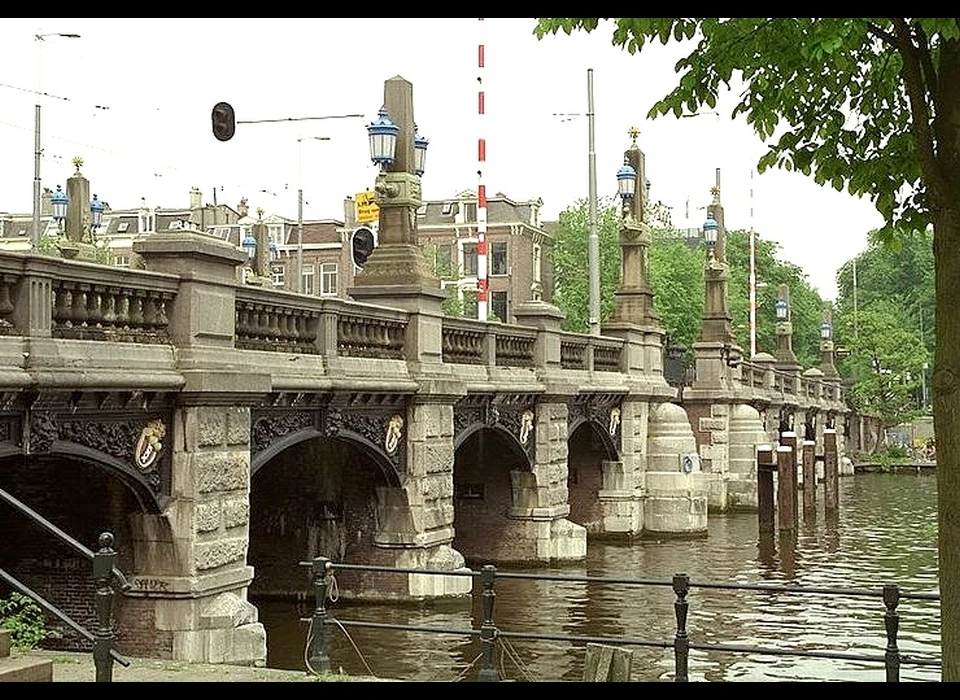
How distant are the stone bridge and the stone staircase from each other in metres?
4.09

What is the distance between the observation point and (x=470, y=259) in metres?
77.8

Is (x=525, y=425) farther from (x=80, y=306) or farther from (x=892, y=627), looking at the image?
(x=892, y=627)

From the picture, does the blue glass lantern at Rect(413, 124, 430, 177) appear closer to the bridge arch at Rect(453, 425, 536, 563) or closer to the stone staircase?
the bridge arch at Rect(453, 425, 536, 563)

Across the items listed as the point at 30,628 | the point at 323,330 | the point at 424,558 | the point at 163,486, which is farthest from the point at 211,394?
the point at 424,558

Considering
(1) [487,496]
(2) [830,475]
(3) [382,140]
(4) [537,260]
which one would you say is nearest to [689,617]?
(1) [487,496]

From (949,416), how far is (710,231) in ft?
112

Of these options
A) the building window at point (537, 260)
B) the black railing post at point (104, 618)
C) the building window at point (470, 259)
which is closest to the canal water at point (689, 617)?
the black railing post at point (104, 618)

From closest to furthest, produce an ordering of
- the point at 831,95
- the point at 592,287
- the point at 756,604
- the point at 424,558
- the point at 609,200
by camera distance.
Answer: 1. the point at 831,95
2. the point at 424,558
3. the point at 756,604
4. the point at 592,287
5. the point at 609,200

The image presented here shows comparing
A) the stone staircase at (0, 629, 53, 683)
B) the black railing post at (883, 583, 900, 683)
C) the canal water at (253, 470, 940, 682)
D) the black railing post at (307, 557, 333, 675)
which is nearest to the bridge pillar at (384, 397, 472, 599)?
the canal water at (253, 470, 940, 682)

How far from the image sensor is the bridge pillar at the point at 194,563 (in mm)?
15539

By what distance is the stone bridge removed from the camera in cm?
1420

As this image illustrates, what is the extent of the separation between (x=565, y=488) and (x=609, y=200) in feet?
145

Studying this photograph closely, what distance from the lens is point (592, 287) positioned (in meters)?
38.7

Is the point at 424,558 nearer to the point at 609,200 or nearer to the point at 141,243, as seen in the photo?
the point at 141,243
